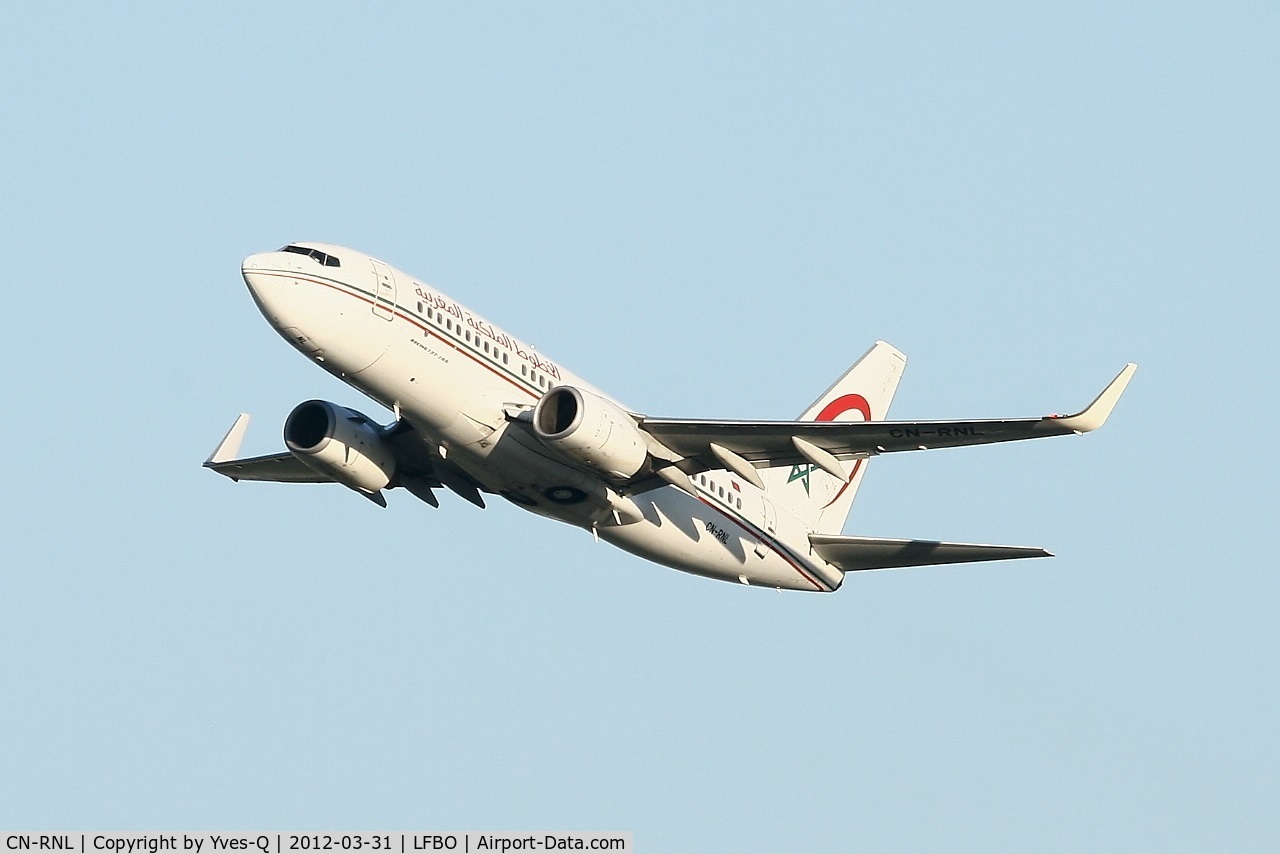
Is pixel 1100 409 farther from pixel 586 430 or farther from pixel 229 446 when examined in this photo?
pixel 229 446

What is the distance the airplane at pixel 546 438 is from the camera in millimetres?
44844

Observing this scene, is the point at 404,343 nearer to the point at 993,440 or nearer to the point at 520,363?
the point at 520,363

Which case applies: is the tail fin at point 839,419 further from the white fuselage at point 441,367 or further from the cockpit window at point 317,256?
the cockpit window at point 317,256

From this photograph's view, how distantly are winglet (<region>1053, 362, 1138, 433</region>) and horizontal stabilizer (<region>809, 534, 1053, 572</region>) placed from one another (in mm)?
7561

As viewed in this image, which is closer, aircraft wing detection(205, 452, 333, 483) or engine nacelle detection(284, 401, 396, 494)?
engine nacelle detection(284, 401, 396, 494)

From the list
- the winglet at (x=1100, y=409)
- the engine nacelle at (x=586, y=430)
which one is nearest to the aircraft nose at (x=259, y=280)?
the engine nacelle at (x=586, y=430)

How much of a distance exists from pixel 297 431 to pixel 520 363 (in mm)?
6179

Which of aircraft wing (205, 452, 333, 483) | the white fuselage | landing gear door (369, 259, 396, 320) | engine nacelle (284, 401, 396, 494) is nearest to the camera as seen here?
the white fuselage

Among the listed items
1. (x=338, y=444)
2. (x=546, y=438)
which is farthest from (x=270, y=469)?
(x=546, y=438)

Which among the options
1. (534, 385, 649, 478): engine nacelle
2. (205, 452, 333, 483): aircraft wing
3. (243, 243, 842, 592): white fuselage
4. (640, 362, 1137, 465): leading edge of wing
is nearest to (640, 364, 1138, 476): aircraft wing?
(640, 362, 1137, 465): leading edge of wing

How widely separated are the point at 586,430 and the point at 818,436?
5595mm

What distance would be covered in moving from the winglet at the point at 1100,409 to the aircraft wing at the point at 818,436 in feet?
1.23

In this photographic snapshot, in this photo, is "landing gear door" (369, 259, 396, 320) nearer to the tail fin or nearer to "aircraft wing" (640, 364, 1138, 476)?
"aircraft wing" (640, 364, 1138, 476)

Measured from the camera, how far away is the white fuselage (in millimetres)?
44625
